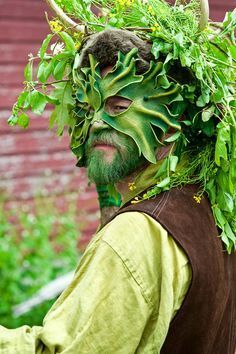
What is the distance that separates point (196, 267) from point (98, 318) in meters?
0.35

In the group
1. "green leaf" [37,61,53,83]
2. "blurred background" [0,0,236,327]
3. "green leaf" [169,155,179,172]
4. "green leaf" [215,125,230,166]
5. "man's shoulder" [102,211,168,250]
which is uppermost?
"green leaf" [215,125,230,166]

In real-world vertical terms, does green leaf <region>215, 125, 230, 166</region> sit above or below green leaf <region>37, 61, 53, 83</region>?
above

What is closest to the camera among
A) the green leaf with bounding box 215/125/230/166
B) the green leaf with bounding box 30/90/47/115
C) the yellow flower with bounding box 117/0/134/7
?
the green leaf with bounding box 215/125/230/166

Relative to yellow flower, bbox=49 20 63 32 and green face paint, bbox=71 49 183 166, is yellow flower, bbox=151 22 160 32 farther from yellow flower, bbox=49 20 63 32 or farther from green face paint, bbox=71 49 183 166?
yellow flower, bbox=49 20 63 32

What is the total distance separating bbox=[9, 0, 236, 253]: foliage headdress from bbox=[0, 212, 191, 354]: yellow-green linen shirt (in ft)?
0.82

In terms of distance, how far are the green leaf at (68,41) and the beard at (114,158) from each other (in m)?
0.41

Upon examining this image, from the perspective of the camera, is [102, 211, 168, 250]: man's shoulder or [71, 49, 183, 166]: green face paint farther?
[71, 49, 183, 166]: green face paint

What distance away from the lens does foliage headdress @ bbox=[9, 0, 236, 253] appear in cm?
270

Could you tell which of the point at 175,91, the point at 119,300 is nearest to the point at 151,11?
the point at 175,91

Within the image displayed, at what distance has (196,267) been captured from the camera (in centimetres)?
250

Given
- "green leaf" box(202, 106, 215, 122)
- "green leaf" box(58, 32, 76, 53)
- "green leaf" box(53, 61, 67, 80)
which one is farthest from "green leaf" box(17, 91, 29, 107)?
"green leaf" box(202, 106, 215, 122)

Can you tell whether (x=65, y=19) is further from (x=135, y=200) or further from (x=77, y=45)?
(x=135, y=200)

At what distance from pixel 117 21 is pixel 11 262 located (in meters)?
3.02

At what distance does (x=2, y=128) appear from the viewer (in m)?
6.10
